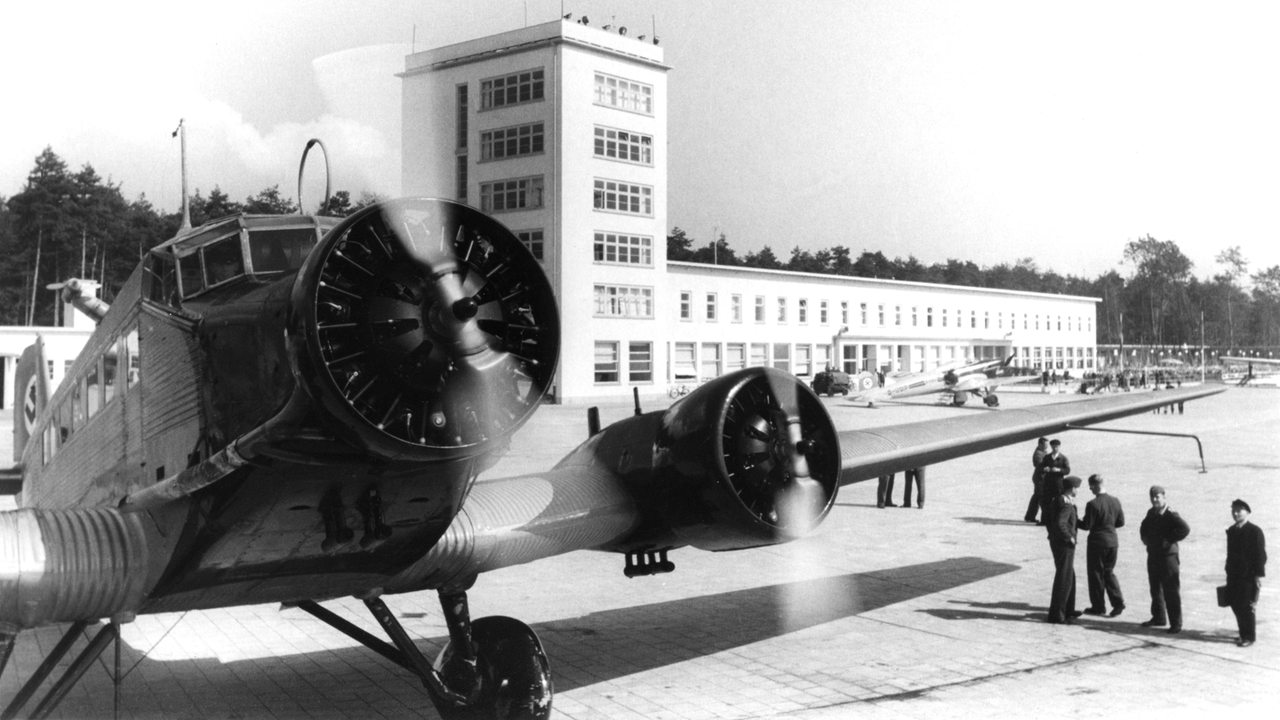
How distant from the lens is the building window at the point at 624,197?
25.8 feet

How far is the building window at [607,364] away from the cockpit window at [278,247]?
2.77m

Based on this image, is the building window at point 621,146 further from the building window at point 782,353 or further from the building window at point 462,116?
the building window at point 782,353

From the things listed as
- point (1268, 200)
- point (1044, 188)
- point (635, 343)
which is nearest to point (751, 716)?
point (635, 343)

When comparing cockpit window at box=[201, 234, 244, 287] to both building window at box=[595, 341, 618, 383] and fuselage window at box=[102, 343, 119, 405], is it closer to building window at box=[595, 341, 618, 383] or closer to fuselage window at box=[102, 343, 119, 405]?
fuselage window at box=[102, 343, 119, 405]

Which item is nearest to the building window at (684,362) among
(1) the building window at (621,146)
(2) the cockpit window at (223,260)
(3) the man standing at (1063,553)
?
(1) the building window at (621,146)

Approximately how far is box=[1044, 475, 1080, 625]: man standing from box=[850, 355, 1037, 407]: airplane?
35.1 metres

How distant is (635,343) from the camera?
8.77 meters

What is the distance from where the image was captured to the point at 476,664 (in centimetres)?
774

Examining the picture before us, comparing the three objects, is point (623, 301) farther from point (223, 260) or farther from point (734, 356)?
point (223, 260)

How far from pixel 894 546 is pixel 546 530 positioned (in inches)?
393

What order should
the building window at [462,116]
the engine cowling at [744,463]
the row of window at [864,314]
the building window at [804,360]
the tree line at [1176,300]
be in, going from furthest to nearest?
the tree line at [1176,300], the building window at [804,360], the row of window at [864,314], the engine cowling at [744,463], the building window at [462,116]

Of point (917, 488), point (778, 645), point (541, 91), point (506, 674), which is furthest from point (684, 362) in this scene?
point (917, 488)

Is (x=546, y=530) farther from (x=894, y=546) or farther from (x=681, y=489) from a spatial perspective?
(x=894, y=546)

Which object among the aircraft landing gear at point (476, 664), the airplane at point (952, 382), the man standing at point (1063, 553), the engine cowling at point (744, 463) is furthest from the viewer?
the airplane at point (952, 382)
